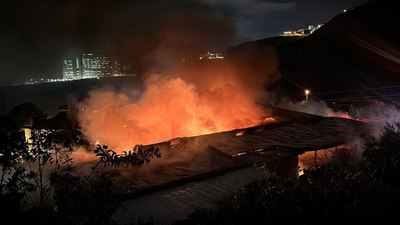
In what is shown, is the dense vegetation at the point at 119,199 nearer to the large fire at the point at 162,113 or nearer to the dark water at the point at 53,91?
the large fire at the point at 162,113

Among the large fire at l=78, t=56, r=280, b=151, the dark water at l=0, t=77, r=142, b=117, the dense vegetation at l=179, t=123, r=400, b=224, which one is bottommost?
the dense vegetation at l=179, t=123, r=400, b=224

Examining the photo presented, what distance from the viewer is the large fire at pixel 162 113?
1357 cm

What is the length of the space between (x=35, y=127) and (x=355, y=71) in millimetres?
35745

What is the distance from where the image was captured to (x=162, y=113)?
14.1m

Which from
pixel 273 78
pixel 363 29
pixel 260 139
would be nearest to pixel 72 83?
pixel 363 29

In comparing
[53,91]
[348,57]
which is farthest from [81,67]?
[348,57]

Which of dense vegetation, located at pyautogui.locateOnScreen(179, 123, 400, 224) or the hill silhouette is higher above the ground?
the hill silhouette

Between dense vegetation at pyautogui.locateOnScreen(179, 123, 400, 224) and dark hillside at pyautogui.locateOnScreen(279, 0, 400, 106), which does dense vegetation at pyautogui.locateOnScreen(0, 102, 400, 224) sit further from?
dark hillside at pyautogui.locateOnScreen(279, 0, 400, 106)

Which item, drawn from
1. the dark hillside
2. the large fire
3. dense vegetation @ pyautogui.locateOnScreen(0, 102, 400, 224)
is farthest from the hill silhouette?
dense vegetation @ pyautogui.locateOnScreen(0, 102, 400, 224)

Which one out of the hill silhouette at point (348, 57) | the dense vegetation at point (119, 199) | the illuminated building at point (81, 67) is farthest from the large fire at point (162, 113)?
the illuminated building at point (81, 67)

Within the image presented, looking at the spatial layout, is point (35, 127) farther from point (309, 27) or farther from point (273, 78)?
point (309, 27)

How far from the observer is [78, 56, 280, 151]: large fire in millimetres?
13570

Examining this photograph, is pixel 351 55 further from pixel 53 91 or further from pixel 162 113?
pixel 53 91

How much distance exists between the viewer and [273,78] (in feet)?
69.4
